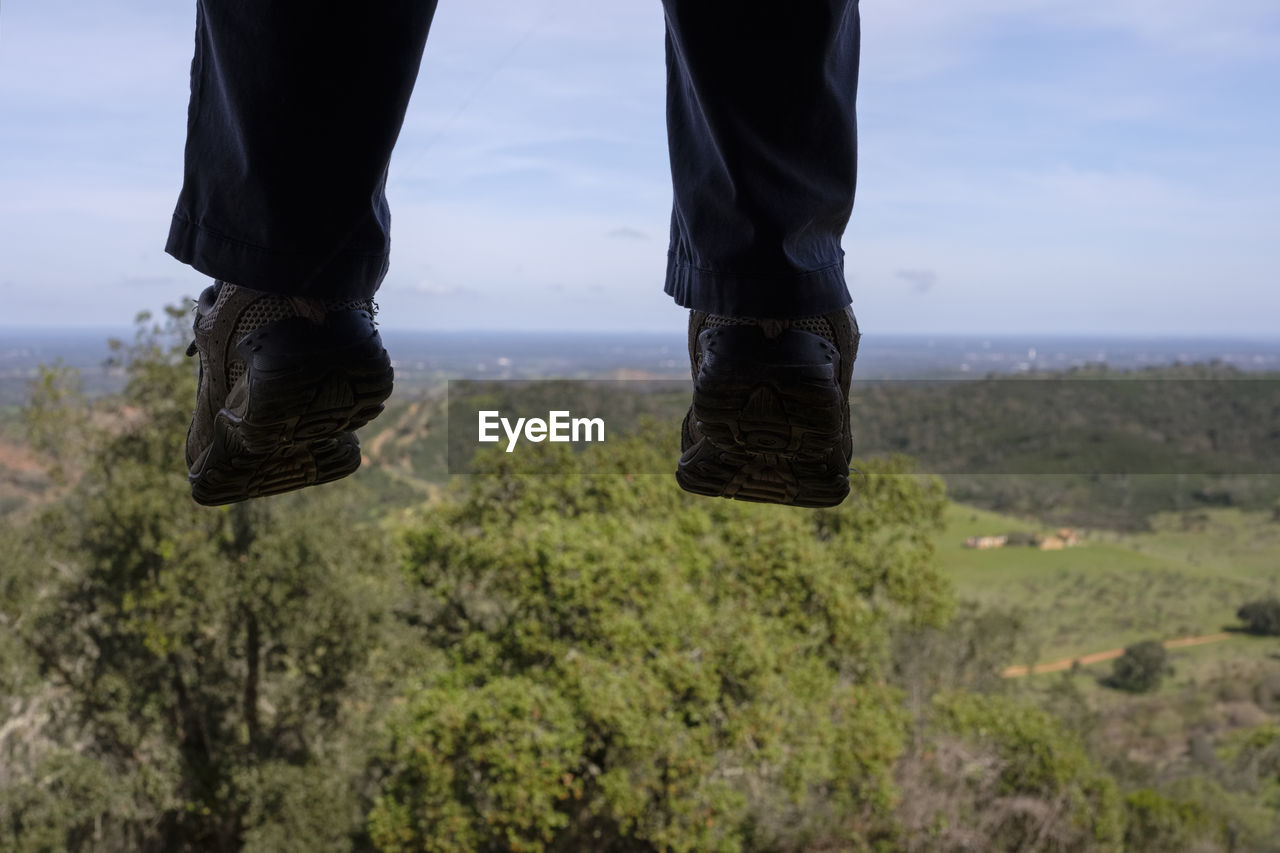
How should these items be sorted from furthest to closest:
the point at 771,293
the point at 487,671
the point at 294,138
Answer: the point at 487,671 → the point at 771,293 → the point at 294,138

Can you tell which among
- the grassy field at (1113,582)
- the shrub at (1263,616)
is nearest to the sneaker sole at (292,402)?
the grassy field at (1113,582)

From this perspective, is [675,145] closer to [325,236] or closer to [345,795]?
[325,236]

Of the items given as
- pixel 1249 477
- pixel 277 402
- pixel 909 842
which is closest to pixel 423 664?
pixel 909 842

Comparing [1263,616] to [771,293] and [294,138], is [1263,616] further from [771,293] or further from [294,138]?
[294,138]

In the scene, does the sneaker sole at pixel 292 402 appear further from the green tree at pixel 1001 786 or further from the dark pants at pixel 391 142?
the green tree at pixel 1001 786

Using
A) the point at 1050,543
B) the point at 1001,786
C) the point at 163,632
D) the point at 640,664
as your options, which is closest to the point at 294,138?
the point at 640,664
